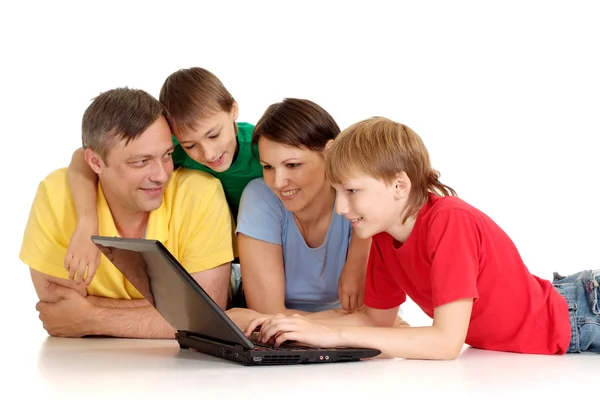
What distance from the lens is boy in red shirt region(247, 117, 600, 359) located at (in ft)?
9.49

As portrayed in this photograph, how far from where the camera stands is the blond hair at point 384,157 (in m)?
2.98

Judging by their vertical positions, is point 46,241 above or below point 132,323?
above

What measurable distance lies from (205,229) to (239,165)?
1.07 feet

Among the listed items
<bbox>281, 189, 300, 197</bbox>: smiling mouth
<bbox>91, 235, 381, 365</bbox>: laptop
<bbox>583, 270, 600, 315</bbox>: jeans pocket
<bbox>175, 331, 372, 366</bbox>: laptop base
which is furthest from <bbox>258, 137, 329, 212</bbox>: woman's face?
<bbox>583, 270, 600, 315</bbox>: jeans pocket

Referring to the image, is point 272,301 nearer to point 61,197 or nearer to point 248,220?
point 248,220

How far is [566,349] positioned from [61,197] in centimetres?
209

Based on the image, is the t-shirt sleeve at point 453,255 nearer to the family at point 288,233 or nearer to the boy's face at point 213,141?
the family at point 288,233

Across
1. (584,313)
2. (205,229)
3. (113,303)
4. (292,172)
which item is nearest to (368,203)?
(292,172)

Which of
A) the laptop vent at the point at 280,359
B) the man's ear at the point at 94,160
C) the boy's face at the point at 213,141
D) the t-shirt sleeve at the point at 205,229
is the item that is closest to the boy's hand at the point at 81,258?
the man's ear at the point at 94,160

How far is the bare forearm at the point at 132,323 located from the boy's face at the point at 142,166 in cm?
43

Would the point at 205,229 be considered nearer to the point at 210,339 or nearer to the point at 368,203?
the point at 210,339

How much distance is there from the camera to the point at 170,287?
290 centimetres

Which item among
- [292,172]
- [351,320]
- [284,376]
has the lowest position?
[284,376]

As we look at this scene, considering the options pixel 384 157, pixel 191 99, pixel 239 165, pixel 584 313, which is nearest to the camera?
pixel 384 157
